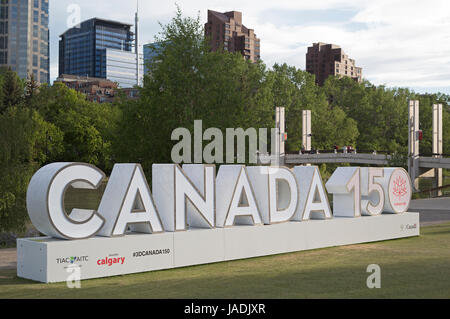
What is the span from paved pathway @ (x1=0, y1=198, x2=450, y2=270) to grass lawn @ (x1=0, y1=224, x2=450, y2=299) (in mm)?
1634

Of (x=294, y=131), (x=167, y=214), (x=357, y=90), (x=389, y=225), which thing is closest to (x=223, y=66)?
(x=389, y=225)

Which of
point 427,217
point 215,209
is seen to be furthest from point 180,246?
point 427,217

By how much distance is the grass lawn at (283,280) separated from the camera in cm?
1025

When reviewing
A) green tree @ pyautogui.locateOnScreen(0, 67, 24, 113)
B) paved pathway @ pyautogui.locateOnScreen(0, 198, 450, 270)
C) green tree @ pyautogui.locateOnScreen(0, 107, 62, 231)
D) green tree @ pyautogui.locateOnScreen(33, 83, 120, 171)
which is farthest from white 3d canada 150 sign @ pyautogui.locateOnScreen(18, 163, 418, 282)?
green tree @ pyautogui.locateOnScreen(0, 67, 24, 113)

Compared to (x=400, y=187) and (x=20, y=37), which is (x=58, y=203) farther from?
(x=20, y=37)

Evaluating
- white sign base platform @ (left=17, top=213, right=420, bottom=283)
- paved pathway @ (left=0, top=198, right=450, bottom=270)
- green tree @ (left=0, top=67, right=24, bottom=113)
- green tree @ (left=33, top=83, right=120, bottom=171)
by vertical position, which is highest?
green tree @ (left=0, top=67, right=24, bottom=113)

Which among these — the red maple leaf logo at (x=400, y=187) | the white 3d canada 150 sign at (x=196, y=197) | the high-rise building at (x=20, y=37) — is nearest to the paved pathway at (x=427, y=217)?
the white 3d canada 150 sign at (x=196, y=197)

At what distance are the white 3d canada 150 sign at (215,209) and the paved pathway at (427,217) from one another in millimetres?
2765

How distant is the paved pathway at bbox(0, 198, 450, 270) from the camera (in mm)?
14773

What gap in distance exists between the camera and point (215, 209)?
1486 cm

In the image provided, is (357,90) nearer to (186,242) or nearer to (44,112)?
(44,112)

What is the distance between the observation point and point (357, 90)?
109188 millimetres

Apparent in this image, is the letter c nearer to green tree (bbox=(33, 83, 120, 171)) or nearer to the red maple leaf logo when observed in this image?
the red maple leaf logo
